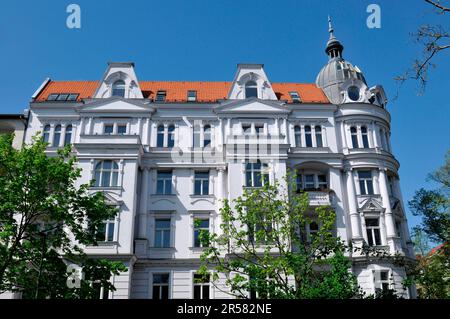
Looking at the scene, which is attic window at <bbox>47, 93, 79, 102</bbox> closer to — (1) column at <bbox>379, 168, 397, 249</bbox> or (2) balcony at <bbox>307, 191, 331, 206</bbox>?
(2) balcony at <bbox>307, 191, 331, 206</bbox>

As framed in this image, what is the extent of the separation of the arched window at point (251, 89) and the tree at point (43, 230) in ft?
49.0

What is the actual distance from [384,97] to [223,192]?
15.2 metres

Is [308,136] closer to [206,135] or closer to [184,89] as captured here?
[206,135]

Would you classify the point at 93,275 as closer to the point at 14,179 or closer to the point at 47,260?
the point at 47,260

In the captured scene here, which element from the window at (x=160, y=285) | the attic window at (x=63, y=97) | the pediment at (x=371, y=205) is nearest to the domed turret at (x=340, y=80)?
the pediment at (x=371, y=205)

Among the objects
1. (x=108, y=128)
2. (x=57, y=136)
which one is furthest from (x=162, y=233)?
(x=57, y=136)

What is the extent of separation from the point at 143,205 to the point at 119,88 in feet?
30.6

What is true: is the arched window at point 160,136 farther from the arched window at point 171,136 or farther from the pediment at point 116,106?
the pediment at point 116,106

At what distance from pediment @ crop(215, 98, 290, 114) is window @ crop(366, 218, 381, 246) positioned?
9.42 meters

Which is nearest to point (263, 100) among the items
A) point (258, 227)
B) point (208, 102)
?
point (208, 102)

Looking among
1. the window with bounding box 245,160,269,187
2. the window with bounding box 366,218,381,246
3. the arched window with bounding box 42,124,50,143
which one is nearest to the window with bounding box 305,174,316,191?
the window with bounding box 245,160,269,187

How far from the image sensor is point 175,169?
93.2 feet

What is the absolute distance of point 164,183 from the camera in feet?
92.7

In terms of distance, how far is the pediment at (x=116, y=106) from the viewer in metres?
29.4
